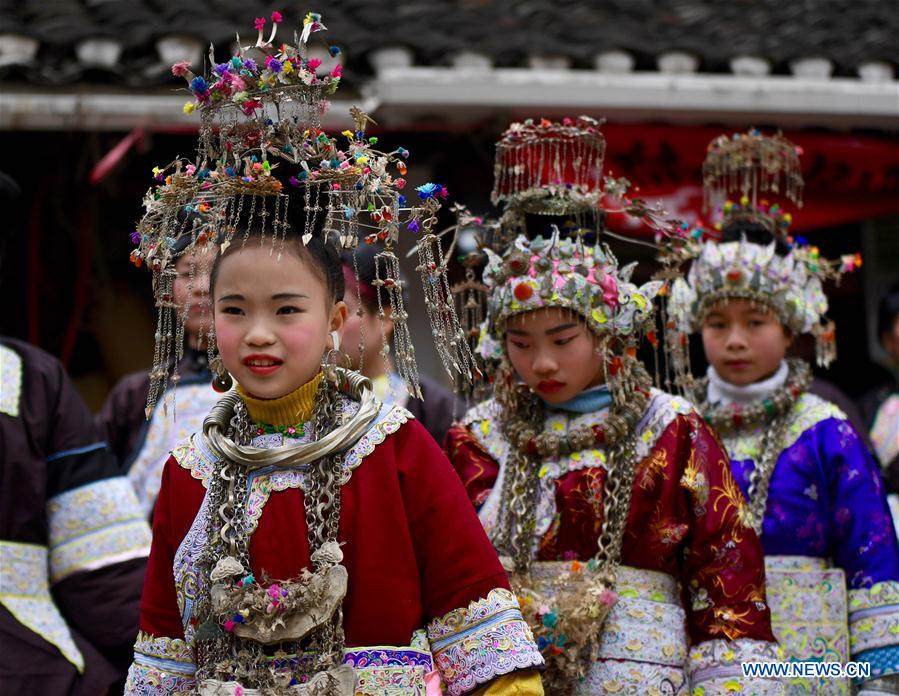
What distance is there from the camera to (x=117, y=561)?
3895 millimetres

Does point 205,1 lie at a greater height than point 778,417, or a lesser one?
greater

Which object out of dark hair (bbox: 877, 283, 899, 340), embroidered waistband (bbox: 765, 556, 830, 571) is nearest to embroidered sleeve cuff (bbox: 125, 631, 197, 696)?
embroidered waistband (bbox: 765, 556, 830, 571)

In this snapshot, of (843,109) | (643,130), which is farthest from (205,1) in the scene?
(843,109)

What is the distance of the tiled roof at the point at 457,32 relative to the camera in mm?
5996

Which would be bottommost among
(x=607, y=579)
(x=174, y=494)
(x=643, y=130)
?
(x=607, y=579)

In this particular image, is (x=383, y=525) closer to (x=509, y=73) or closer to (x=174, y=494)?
(x=174, y=494)

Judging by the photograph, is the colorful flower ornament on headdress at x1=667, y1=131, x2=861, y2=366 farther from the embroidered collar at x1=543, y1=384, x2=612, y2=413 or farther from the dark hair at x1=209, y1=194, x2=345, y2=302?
the dark hair at x1=209, y1=194, x2=345, y2=302

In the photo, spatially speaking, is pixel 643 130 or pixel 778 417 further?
pixel 643 130

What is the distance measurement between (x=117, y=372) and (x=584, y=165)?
12.9ft

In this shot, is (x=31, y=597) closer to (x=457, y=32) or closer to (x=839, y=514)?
(x=839, y=514)

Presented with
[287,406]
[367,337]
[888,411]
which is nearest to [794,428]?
[367,337]

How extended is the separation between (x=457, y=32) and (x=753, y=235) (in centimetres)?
270

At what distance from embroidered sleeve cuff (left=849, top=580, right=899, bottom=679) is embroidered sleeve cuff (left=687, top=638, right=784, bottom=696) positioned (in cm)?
60

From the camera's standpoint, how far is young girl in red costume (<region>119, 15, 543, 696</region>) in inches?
108
